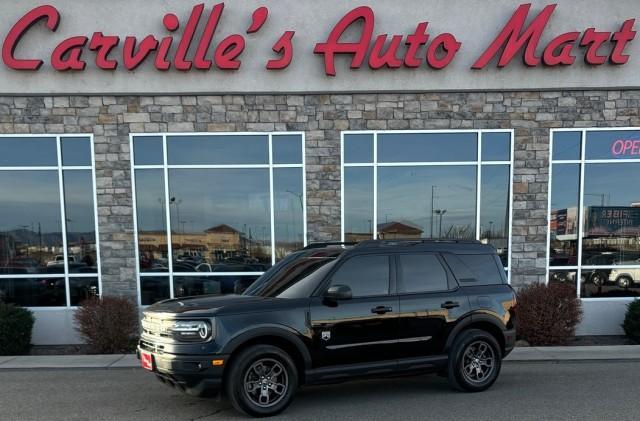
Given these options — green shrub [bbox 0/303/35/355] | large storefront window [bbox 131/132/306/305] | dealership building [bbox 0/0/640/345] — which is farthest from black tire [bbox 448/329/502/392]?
green shrub [bbox 0/303/35/355]

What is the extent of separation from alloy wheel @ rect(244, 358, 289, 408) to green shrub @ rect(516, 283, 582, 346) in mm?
5283

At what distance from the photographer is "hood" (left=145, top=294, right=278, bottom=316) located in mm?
4566

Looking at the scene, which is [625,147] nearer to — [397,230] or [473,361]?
[397,230]

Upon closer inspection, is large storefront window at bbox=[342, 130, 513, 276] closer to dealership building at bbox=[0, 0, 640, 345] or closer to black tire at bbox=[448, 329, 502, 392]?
dealership building at bbox=[0, 0, 640, 345]

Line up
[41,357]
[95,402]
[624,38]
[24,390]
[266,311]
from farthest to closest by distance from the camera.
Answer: [624,38]
[41,357]
[24,390]
[95,402]
[266,311]

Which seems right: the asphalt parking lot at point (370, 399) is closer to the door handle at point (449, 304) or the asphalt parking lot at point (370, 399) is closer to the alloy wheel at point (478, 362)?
the alloy wheel at point (478, 362)

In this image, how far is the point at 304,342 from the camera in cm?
465

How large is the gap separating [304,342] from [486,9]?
25.9ft

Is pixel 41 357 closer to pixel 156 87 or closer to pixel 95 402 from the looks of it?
pixel 95 402

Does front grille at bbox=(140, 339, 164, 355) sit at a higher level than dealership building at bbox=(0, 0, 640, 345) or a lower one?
lower

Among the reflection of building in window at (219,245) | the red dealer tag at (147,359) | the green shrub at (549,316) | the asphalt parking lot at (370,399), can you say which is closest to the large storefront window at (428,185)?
the green shrub at (549,316)

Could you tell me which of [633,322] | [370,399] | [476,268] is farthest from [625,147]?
[370,399]

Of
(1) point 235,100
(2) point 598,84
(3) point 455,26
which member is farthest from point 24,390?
(2) point 598,84

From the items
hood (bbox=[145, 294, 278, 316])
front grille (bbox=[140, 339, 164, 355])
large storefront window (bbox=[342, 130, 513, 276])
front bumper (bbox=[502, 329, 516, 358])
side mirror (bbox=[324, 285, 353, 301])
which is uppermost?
large storefront window (bbox=[342, 130, 513, 276])
